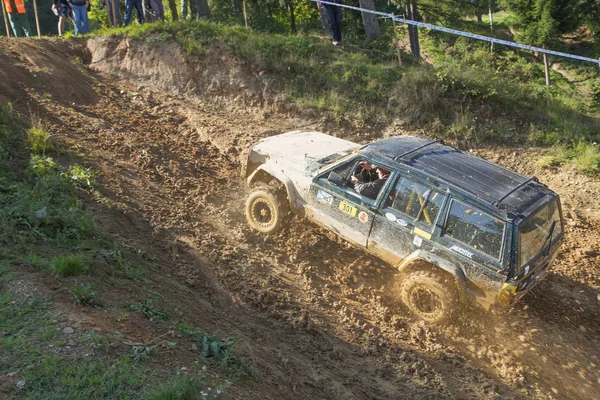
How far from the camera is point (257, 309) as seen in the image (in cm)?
577

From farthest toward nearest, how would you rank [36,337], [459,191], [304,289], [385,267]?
1. [385,267]
2. [304,289]
3. [459,191]
4. [36,337]

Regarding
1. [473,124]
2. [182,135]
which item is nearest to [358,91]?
[473,124]

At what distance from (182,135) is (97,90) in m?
2.57

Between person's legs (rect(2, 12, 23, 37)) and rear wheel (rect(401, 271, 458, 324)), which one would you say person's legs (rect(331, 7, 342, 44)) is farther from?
person's legs (rect(2, 12, 23, 37))

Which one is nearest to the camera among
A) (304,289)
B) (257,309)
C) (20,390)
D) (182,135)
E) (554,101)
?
(20,390)

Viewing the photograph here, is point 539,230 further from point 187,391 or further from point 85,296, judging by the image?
point 85,296

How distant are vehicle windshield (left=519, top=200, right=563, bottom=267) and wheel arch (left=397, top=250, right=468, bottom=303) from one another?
0.65 meters

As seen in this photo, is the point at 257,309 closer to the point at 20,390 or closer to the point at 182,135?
the point at 20,390

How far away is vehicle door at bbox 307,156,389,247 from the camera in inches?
239

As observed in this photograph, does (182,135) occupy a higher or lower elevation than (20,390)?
higher

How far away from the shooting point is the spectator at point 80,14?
13.1m

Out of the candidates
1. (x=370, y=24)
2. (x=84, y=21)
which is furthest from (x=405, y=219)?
(x=84, y=21)

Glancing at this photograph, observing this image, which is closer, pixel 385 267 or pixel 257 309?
pixel 257 309

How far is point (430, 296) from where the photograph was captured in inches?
226
